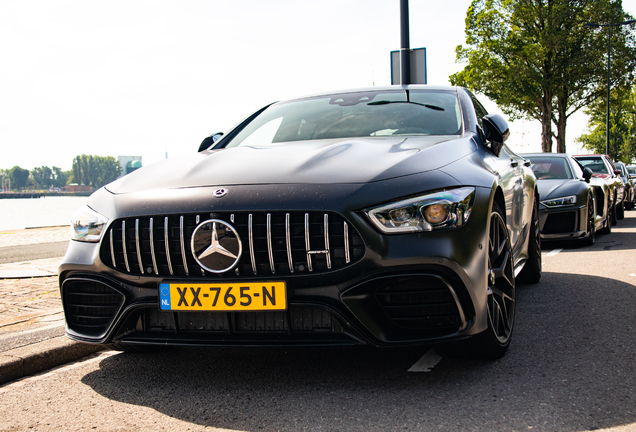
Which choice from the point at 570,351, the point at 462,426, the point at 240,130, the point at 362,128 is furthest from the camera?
the point at 240,130

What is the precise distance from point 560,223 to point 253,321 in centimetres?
758

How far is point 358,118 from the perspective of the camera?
4254 millimetres

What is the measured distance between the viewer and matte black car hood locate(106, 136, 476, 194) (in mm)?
3043

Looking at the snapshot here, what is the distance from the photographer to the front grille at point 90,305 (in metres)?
3.18

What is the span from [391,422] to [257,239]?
0.93 meters

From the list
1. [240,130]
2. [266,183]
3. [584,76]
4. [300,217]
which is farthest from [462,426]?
[584,76]

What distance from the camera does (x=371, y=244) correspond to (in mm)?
2814

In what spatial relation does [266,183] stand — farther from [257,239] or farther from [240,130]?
[240,130]

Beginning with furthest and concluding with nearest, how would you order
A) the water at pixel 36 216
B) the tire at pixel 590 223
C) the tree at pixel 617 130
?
the tree at pixel 617 130 → the water at pixel 36 216 → the tire at pixel 590 223

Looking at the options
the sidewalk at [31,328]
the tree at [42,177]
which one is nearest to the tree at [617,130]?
the sidewalk at [31,328]

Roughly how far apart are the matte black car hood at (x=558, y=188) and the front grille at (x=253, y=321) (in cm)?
742

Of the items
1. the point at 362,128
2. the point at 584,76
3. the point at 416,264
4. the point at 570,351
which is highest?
the point at 584,76

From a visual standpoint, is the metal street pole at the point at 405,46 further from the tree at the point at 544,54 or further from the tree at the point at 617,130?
A: the tree at the point at 617,130

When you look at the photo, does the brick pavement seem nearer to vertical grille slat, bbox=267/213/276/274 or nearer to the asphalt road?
the asphalt road
